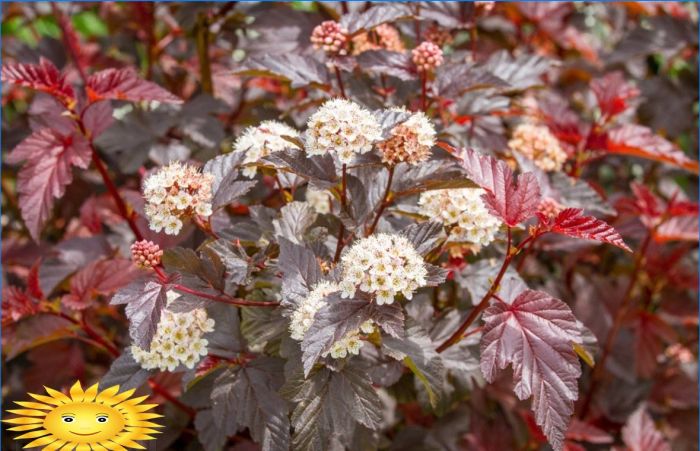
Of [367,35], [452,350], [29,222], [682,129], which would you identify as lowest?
[682,129]

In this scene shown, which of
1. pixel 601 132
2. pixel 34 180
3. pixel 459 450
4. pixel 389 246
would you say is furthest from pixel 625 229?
pixel 34 180

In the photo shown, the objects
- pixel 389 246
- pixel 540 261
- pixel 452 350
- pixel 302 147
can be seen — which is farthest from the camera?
pixel 540 261

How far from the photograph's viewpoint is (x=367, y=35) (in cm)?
192

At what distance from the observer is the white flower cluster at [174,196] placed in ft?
4.22

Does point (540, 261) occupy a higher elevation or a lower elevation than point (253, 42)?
lower

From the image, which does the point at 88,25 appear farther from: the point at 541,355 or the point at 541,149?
the point at 541,355

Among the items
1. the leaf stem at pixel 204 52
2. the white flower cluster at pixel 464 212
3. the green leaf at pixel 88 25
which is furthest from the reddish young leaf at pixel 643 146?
the green leaf at pixel 88 25

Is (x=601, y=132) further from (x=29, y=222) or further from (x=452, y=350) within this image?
(x=29, y=222)

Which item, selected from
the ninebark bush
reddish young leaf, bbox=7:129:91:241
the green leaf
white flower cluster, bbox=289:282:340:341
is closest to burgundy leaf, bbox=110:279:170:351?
the ninebark bush

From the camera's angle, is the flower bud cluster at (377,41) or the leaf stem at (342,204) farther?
the flower bud cluster at (377,41)

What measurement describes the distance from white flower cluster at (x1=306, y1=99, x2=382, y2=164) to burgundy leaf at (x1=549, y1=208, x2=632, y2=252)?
334 millimetres

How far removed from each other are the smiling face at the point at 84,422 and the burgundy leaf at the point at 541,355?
0.57m

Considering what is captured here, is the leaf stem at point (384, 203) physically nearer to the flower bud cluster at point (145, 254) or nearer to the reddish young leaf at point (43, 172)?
the flower bud cluster at point (145, 254)

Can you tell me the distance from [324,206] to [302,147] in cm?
27
